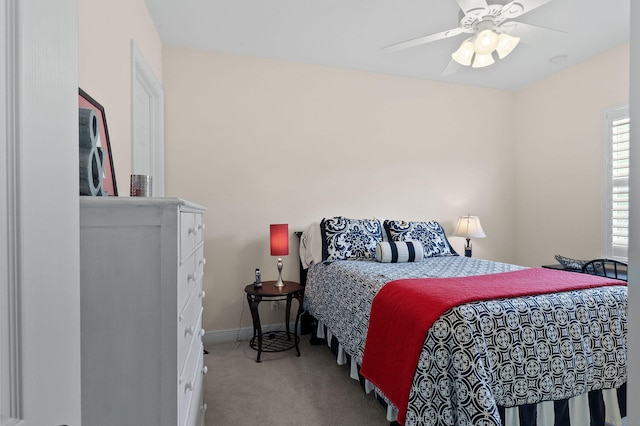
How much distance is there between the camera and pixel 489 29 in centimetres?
219

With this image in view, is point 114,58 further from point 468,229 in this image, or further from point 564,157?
point 564,157

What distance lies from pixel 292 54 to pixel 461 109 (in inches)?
80.6

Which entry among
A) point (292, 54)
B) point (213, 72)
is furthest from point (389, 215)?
point (213, 72)

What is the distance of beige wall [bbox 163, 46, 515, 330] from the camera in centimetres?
313

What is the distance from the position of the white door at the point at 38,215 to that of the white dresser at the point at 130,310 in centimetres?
33

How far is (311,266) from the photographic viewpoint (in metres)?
3.10

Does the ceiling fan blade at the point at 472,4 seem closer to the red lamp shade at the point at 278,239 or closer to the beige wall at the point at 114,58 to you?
the beige wall at the point at 114,58

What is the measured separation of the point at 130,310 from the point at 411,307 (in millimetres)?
1224

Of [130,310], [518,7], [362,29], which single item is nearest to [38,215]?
[130,310]

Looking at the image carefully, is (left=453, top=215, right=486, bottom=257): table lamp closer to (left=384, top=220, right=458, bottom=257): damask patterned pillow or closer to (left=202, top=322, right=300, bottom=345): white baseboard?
(left=384, top=220, right=458, bottom=257): damask patterned pillow

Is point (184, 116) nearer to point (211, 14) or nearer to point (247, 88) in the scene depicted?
point (247, 88)

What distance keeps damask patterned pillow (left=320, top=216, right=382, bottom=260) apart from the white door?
2.47 m

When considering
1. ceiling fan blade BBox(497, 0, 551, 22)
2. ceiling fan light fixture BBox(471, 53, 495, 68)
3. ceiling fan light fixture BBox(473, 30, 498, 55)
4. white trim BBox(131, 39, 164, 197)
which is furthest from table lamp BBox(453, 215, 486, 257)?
white trim BBox(131, 39, 164, 197)

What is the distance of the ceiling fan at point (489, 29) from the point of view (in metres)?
1.99
